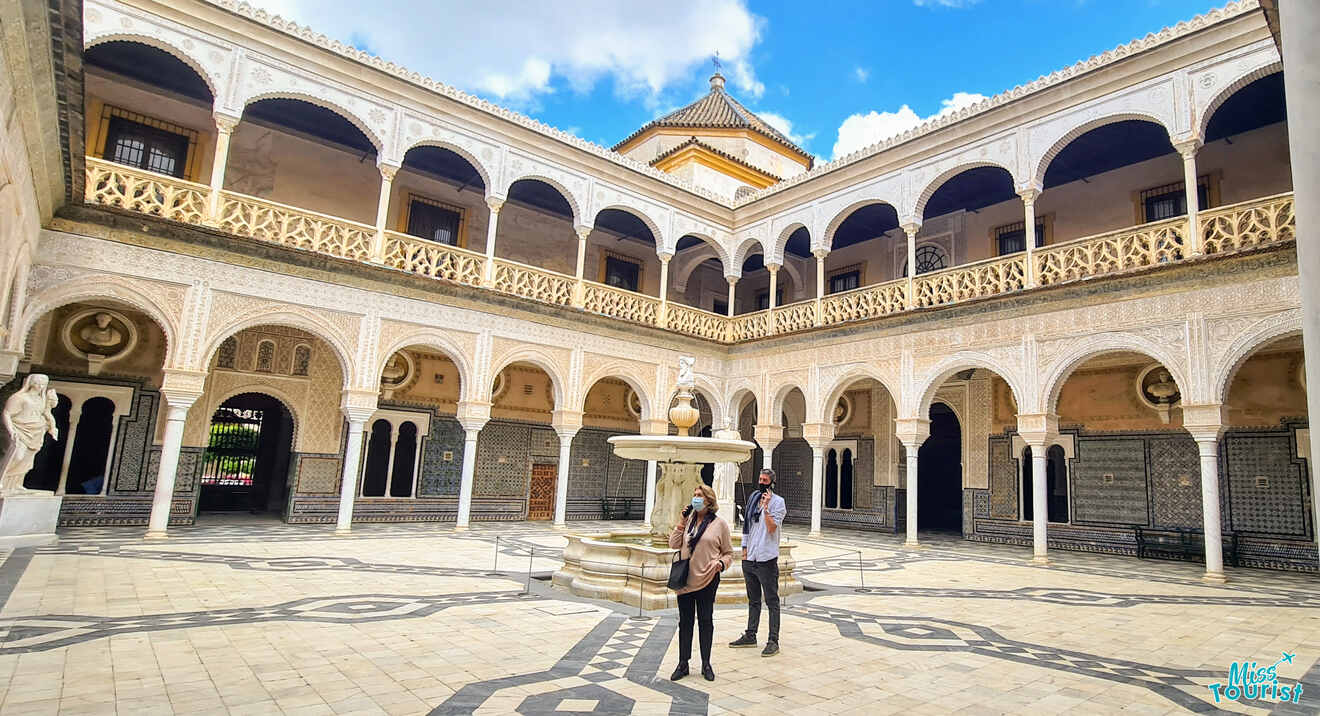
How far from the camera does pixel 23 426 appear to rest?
825 centimetres

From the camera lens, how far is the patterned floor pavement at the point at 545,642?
3426 millimetres

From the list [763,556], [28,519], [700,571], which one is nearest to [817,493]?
[763,556]

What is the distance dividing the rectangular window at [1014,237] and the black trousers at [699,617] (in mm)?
12397

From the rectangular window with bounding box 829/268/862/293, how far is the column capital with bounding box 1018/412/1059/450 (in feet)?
21.2

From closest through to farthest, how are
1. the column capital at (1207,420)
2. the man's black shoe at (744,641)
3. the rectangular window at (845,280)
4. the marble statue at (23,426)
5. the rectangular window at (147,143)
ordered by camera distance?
the man's black shoe at (744,641) → the marble statue at (23,426) → the column capital at (1207,420) → the rectangular window at (147,143) → the rectangular window at (845,280)

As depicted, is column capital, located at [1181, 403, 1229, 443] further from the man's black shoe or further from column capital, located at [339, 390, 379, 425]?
column capital, located at [339, 390, 379, 425]

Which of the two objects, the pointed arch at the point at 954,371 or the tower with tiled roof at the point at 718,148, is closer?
the pointed arch at the point at 954,371

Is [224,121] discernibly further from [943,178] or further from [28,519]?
[943,178]

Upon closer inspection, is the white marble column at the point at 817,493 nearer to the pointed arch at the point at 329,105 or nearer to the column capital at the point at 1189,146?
the column capital at the point at 1189,146

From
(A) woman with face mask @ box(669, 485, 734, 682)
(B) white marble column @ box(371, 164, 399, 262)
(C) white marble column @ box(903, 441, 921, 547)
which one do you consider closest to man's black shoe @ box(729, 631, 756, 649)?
(A) woman with face mask @ box(669, 485, 734, 682)

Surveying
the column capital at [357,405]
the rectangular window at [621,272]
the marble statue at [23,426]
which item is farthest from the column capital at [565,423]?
the marble statue at [23,426]

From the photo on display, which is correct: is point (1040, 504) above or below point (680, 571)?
above

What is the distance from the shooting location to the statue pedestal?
787cm

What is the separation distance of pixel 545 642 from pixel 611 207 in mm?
11311
